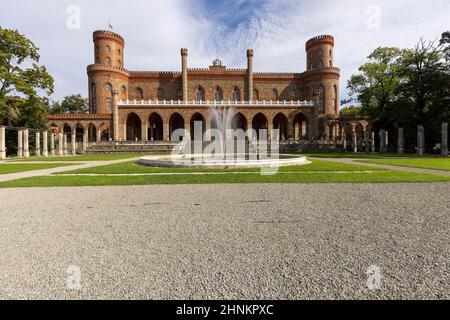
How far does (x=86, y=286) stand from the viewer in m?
2.27

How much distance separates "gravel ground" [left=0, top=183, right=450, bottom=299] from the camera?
7.33 feet

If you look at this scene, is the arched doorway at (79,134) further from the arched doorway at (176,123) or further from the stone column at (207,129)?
the stone column at (207,129)

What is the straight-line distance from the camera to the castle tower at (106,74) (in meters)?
42.3

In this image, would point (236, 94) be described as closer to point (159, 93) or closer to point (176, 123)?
point (176, 123)

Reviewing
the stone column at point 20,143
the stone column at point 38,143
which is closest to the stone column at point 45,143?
the stone column at point 38,143

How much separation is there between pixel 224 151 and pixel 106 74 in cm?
2935

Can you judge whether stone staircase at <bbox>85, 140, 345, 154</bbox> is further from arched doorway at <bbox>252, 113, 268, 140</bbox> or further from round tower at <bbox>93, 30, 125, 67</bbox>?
A: round tower at <bbox>93, 30, 125, 67</bbox>

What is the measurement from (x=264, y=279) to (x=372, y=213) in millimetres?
A: 3346

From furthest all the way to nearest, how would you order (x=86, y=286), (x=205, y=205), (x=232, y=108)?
(x=232, y=108)
(x=205, y=205)
(x=86, y=286)

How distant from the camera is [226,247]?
3127 mm

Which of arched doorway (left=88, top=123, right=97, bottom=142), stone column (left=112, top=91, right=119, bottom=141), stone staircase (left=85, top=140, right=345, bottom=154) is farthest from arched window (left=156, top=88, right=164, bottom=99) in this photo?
stone staircase (left=85, top=140, right=345, bottom=154)

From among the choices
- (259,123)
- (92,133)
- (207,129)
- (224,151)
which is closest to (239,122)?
(259,123)

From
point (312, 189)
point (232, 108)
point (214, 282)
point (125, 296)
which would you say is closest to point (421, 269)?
point (214, 282)

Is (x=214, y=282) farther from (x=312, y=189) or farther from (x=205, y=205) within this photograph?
(x=312, y=189)
